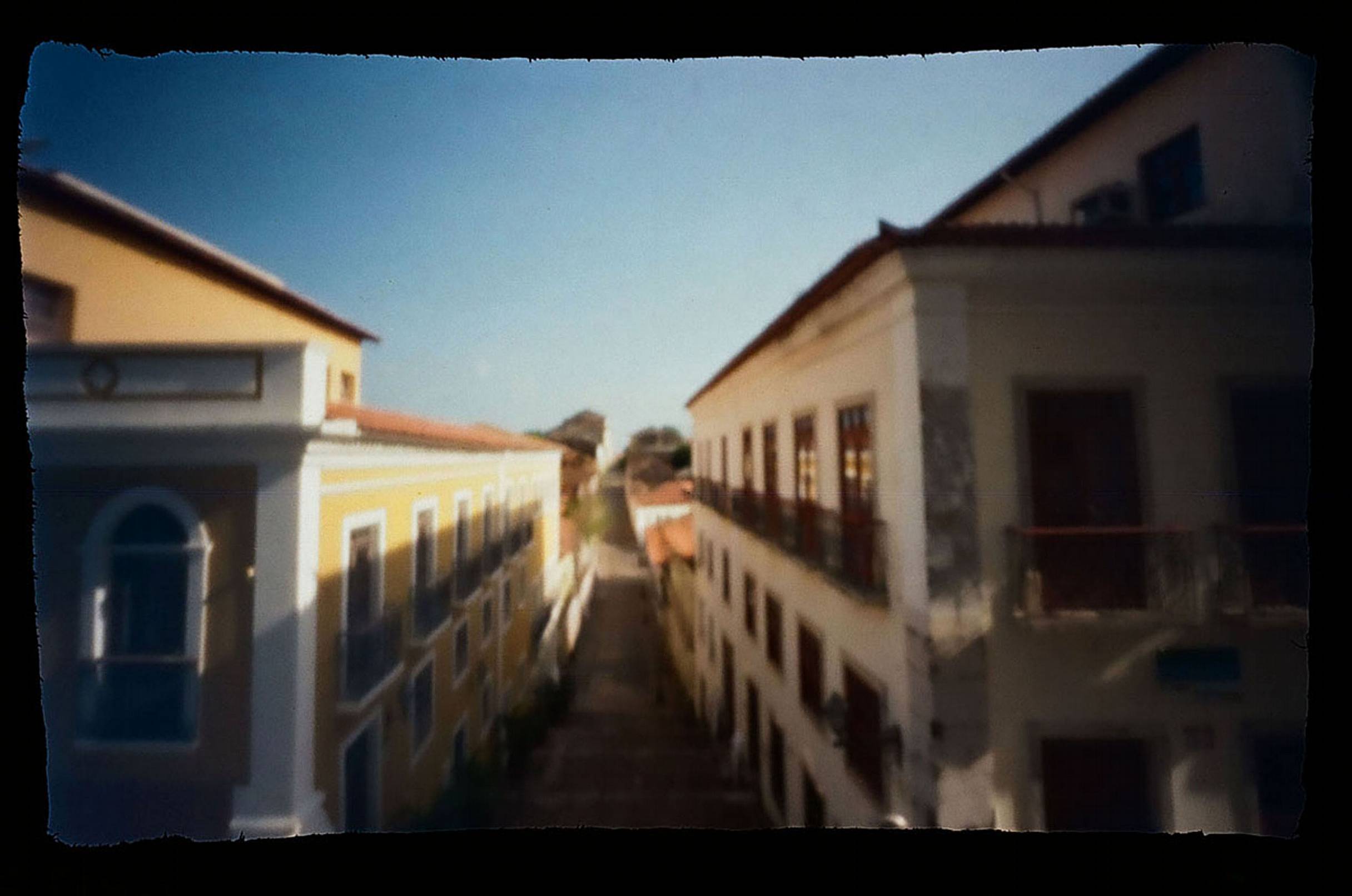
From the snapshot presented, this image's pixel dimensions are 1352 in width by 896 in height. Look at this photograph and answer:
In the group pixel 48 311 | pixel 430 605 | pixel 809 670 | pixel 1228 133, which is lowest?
pixel 809 670

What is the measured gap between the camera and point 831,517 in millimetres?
2990

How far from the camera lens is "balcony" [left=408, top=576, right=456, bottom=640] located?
2.49 meters

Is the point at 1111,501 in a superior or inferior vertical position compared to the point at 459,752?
superior

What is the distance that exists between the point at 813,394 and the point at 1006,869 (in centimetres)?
258

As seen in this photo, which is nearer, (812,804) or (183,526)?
(183,526)

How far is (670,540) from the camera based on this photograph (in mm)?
8531

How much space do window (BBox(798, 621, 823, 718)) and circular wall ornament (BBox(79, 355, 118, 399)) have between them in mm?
3891

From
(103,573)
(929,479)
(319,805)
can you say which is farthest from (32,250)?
(929,479)

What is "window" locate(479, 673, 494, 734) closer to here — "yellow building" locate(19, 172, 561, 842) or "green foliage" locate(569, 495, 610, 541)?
"yellow building" locate(19, 172, 561, 842)

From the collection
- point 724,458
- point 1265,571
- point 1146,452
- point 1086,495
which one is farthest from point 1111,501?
point 724,458

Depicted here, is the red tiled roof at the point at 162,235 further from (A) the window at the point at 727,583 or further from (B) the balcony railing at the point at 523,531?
(A) the window at the point at 727,583

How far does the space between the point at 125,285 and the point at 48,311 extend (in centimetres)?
33

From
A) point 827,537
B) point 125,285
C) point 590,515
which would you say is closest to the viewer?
point 125,285

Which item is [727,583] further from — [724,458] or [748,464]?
[748,464]
